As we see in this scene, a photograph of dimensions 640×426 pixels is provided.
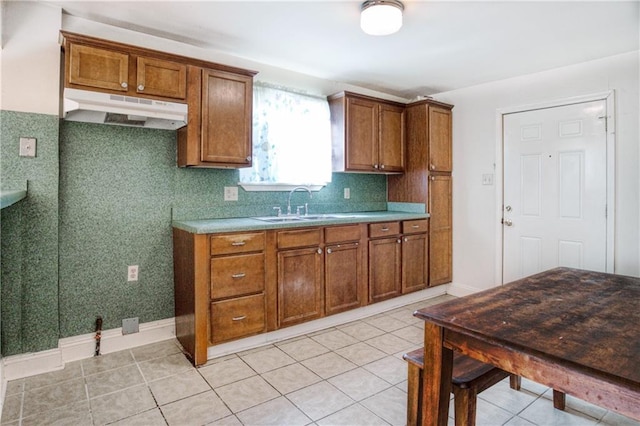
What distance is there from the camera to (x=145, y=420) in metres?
1.91

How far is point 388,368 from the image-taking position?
2.48 m

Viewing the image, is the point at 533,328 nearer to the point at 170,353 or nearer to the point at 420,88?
the point at 170,353

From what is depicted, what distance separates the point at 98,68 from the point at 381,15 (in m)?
1.84

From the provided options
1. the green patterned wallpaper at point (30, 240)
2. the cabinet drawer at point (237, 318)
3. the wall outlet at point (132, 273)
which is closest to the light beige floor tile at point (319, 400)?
the cabinet drawer at point (237, 318)

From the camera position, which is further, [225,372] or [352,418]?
[225,372]

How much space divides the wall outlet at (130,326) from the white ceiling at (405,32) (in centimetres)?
218

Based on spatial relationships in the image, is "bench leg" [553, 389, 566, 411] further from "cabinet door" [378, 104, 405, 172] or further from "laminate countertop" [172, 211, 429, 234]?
"cabinet door" [378, 104, 405, 172]

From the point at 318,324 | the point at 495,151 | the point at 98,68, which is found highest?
the point at 98,68

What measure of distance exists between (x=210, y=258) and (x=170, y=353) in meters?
0.81

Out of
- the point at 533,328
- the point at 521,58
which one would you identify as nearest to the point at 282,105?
the point at 521,58

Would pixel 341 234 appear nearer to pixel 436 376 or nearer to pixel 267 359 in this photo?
pixel 267 359

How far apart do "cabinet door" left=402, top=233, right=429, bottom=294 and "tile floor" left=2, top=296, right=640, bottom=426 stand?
108cm

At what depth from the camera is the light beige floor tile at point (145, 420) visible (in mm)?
1873

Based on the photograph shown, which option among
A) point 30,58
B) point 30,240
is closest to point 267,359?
point 30,240
